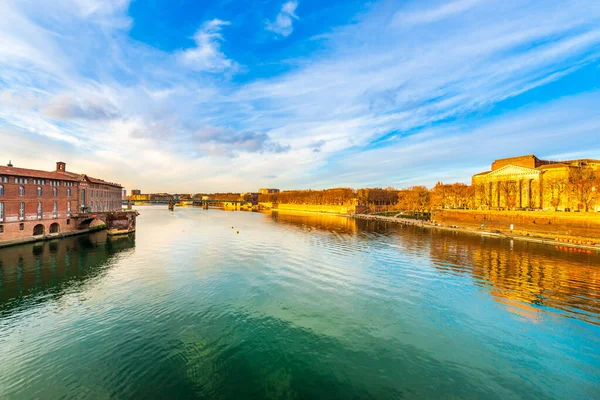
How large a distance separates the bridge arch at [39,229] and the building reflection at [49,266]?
12.4 feet

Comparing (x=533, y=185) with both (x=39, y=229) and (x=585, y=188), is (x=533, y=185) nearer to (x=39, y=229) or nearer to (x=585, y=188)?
(x=585, y=188)

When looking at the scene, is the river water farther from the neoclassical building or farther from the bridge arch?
the neoclassical building

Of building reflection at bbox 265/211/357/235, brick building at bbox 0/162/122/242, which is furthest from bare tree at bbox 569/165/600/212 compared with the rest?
brick building at bbox 0/162/122/242

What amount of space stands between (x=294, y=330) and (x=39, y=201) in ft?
208

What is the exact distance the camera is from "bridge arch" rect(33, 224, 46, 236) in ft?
179

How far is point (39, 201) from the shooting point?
54.1 metres

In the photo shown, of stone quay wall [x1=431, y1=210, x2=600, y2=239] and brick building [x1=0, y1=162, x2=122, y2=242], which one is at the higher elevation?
brick building [x1=0, y1=162, x2=122, y2=242]

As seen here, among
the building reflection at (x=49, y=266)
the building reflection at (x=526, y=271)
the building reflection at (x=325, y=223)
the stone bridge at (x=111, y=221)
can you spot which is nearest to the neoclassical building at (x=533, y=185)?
the building reflection at (x=526, y=271)

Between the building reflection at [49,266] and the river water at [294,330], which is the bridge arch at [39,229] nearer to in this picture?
the building reflection at [49,266]

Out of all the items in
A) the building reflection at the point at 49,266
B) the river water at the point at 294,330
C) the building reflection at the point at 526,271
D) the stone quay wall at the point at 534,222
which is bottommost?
the building reflection at the point at 526,271

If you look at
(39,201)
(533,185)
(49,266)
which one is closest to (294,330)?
(49,266)

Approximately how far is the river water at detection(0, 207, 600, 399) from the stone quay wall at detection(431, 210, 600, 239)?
116 ft

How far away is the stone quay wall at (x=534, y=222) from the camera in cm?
6519

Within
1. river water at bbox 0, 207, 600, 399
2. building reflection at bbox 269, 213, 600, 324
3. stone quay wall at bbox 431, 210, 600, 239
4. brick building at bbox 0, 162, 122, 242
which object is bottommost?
building reflection at bbox 269, 213, 600, 324
